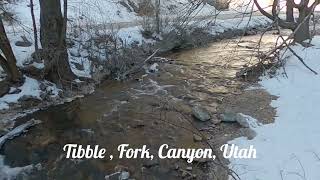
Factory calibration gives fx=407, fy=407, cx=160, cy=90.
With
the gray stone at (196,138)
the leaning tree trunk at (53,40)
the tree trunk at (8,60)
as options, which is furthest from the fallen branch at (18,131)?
the gray stone at (196,138)

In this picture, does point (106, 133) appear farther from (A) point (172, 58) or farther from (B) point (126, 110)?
(A) point (172, 58)

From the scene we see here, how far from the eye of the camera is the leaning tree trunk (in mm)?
12256

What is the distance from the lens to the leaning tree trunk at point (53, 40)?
483 inches

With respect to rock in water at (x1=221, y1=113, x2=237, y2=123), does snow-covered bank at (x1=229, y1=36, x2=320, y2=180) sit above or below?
above

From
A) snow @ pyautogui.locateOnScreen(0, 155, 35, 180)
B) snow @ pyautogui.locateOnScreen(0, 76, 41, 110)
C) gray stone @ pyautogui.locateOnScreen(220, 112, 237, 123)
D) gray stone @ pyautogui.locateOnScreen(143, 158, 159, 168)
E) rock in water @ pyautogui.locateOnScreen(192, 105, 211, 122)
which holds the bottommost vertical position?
snow @ pyautogui.locateOnScreen(0, 155, 35, 180)

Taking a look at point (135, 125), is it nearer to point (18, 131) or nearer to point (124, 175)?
point (124, 175)

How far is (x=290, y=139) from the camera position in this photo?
24.1 ft

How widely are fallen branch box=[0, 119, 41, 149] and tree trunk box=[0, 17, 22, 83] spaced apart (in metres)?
2.28

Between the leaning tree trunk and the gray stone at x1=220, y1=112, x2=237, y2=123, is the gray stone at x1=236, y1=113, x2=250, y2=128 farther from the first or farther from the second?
the leaning tree trunk

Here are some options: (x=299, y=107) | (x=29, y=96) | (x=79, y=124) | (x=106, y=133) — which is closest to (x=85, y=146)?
(x=106, y=133)

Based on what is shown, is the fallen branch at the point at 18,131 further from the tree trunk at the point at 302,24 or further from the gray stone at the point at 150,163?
the tree trunk at the point at 302,24

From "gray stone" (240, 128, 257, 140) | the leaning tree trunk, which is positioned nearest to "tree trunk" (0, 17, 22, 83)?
the leaning tree trunk

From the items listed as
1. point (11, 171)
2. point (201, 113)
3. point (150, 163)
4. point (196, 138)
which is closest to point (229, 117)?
point (201, 113)

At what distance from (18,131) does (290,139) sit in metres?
5.98
